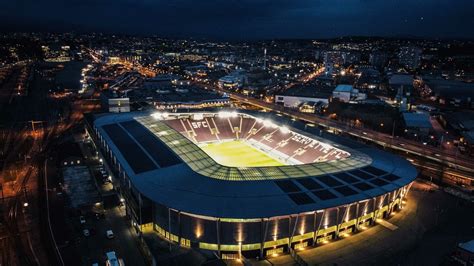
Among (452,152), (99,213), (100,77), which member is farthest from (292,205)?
(100,77)

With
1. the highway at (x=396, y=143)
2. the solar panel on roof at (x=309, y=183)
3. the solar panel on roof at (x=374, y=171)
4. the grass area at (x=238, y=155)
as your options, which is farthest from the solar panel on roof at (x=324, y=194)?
the highway at (x=396, y=143)

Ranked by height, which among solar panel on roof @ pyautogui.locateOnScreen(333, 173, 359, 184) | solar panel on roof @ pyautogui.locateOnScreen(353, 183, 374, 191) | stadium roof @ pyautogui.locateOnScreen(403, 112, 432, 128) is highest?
stadium roof @ pyautogui.locateOnScreen(403, 112, 432, 128)

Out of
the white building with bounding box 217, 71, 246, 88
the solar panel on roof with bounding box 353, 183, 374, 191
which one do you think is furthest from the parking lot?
the white building with bounding box 217, 71, 246, 88

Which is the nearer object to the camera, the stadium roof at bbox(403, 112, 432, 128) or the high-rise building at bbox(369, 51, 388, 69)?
the stadium roof at bbox(403, 112, 432, 128)

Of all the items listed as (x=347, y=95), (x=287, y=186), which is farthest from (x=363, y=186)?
(x=347, y=95)

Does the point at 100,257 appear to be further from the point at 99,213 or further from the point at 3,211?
the point at 3,211

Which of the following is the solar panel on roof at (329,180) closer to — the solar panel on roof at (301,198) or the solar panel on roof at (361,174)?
the solar panel on roof at (361,174)

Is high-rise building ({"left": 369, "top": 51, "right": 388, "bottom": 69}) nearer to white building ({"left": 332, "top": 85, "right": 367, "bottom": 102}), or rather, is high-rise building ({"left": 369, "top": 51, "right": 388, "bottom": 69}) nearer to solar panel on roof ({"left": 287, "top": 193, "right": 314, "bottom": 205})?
white building ({"left": 332, "top": 85, "right": 367, "bottom": 102})
